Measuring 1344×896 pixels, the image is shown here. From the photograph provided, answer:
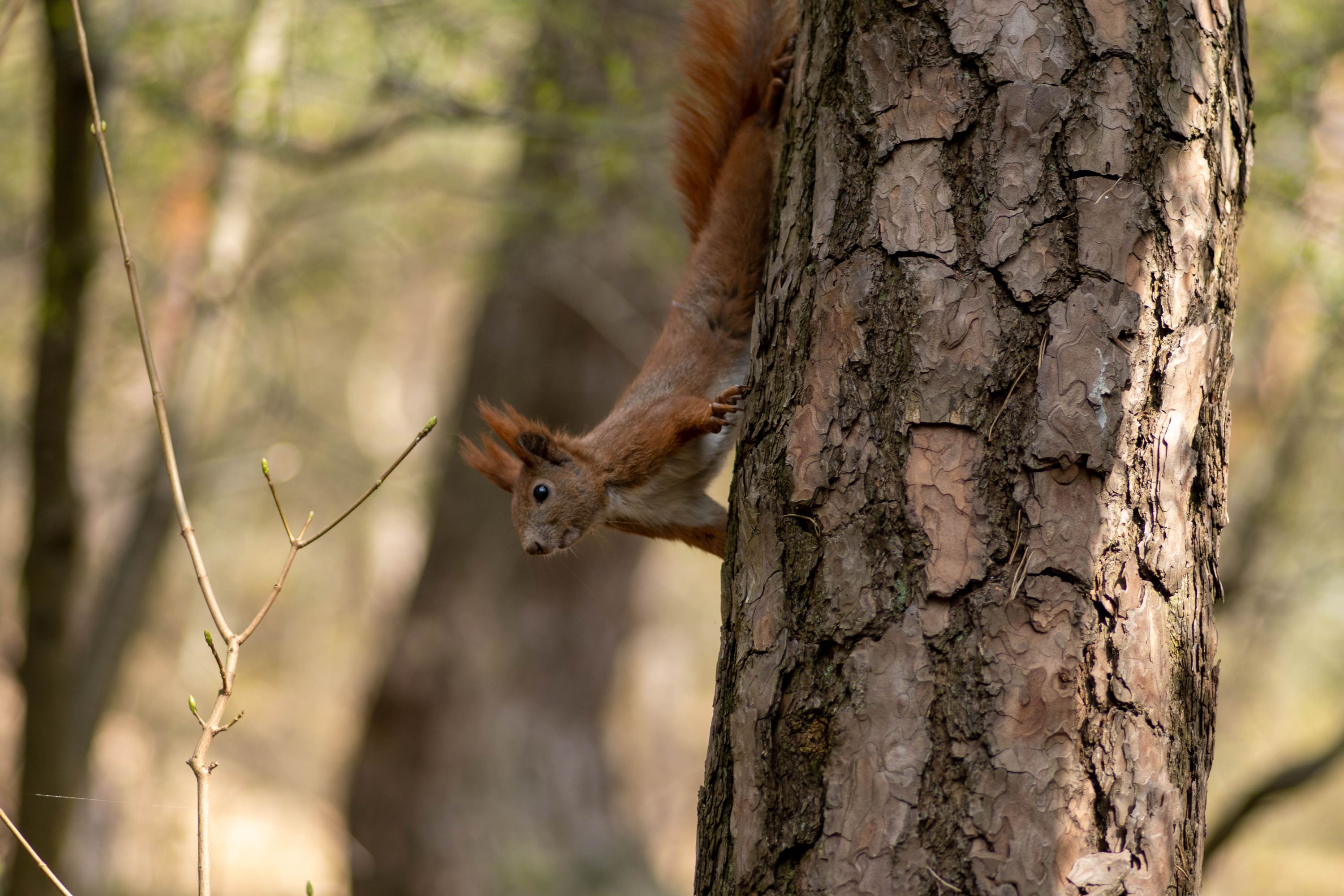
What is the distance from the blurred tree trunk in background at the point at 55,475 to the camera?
120 inches

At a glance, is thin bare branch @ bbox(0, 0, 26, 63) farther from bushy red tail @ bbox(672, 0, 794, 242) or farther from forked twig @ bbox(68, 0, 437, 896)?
bushy red tail @ bbox(672, 0, 794, 242)

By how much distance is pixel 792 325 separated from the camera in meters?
1.70

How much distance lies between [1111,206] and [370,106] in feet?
12.8

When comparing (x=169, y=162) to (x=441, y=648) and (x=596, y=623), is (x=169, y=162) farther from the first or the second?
(x=596, y=623)

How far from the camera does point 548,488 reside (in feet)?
9.53

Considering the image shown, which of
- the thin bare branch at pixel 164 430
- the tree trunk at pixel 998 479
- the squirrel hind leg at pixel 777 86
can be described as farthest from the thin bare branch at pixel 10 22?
the tree trunk at pixel 998 479

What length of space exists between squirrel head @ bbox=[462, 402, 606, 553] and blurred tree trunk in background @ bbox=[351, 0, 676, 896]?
2868 millimetres

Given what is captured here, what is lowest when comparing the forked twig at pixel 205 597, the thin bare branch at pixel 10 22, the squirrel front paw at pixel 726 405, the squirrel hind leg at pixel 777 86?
the forked twig at pixel 205 597

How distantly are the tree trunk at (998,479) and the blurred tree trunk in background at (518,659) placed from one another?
13.7 ft

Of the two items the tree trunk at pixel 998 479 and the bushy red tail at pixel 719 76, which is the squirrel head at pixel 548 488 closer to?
the bushy red tail at pixel 719 76

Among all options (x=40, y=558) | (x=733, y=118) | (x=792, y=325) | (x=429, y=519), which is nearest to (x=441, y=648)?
(x=429, y=519)

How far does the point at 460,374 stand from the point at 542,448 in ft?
15.4

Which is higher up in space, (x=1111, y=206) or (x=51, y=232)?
(x=51, y=232)

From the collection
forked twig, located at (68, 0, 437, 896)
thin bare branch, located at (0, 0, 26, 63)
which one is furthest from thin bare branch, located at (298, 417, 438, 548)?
thin bare branch, located at (0, 0, 26, 63)
